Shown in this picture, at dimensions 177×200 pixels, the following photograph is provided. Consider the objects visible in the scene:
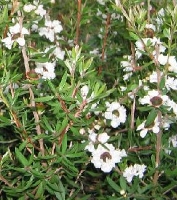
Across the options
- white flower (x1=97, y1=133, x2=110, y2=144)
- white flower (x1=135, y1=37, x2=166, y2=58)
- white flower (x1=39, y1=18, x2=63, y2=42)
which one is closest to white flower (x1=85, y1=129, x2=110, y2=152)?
white flower (x1=97, y1=133, x2=110, y2=144)

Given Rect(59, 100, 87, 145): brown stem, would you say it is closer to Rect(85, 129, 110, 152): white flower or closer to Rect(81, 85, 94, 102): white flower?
Rect(81, 85, 94, 102): white flower

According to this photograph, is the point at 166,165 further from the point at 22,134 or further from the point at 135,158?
the point at 22,134

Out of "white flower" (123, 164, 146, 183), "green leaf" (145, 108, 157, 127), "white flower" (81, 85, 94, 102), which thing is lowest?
"white flower" (123, 164, 146, 183)

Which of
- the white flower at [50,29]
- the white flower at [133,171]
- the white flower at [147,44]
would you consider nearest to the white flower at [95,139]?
the white flower at [133,171]

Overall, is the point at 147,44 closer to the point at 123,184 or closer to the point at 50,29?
the point at 123,184

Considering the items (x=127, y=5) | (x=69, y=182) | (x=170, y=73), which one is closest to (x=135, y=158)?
(x=69, y=182)

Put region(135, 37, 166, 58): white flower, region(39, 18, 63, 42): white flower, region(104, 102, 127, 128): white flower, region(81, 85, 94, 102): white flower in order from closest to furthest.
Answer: region(81, 85, 94, 102): white flower → region(135, 37, 166, 58): white flower → region(104, 102, 127, 128): white flower → region(39, 18, 63, 42): white flower

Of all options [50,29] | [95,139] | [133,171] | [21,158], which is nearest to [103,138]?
[95,139]

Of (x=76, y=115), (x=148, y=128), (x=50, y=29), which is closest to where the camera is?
(x=76, y=115)
